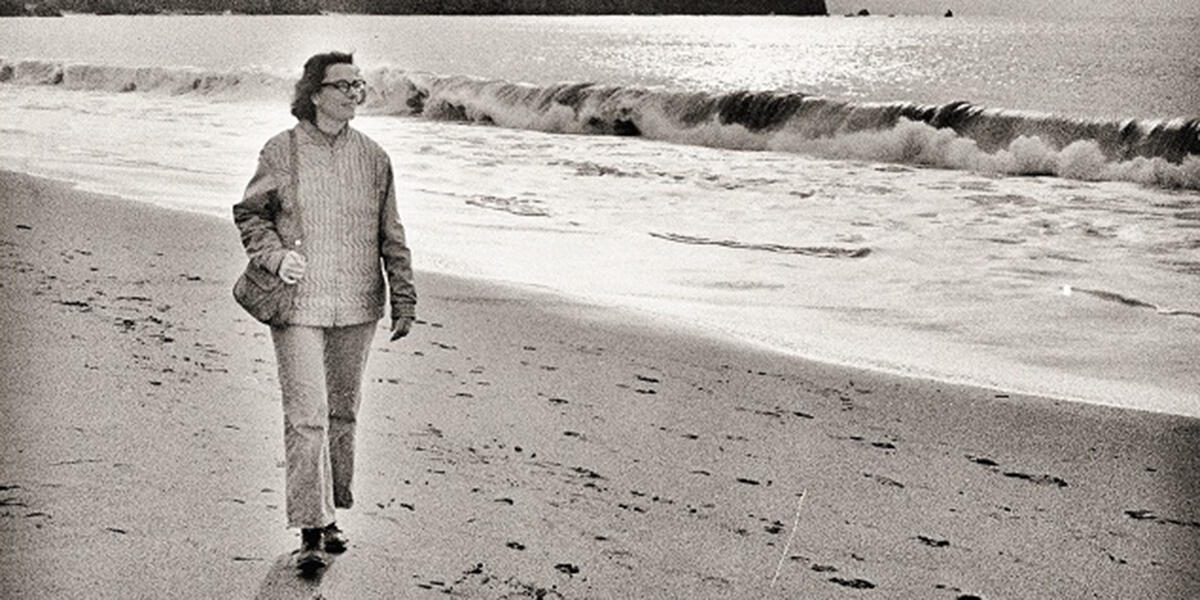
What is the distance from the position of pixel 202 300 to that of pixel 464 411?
2219mm

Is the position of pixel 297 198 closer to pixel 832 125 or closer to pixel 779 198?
pixel 779 198

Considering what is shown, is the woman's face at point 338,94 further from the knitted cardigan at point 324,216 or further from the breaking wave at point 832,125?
the breaking wave at point 832,125

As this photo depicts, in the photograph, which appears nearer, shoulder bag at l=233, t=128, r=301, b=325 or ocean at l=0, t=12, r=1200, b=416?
shoulder bag at l=233, t=128, r=301, b=325


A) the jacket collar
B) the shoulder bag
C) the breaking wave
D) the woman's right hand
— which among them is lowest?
the breaking wave

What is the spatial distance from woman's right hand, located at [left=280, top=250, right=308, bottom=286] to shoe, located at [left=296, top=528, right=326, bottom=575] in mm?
699

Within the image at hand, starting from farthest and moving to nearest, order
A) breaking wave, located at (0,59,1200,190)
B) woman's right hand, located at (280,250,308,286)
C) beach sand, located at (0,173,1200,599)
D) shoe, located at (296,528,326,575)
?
breaking wave, located at (0,59,1200,190) < beach sand, located at (0,173,1200,599) < shoe, located at (296,528,326,575) < woman's right hand, located at (280,250,308,286)

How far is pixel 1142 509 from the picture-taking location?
15.2 feet

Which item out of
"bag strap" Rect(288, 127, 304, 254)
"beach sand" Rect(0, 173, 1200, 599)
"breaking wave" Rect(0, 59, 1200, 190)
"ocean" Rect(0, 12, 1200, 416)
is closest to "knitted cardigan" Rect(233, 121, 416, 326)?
"bag strap" Rect(288, 127, 304, 254)

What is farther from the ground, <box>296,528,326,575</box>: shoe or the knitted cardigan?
the knitted cardigan

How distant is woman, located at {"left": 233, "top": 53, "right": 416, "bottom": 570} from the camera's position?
3.61 metres

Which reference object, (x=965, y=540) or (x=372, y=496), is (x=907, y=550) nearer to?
(x=965, y=540)

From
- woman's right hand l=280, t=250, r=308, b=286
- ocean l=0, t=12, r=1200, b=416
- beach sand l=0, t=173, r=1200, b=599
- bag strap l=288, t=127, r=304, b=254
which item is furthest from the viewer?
ocean l=0, t=12, r=1200, b=416

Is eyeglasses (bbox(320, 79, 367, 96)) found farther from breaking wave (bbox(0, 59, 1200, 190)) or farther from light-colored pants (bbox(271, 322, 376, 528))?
breaking wave (bbox(0, 59, 1200, 190))

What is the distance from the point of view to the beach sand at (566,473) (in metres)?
3.83
